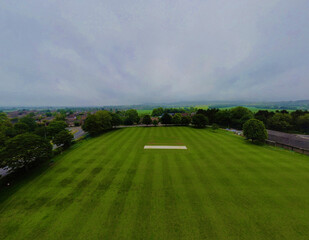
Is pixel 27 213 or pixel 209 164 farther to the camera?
pixel 209 164

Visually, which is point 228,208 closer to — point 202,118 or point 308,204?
point 308,204

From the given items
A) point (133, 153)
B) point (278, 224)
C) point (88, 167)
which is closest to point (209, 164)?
point (278, 224)

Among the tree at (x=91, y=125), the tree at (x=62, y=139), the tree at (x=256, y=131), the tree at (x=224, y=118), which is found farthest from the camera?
the tree at (x=224, y=118)

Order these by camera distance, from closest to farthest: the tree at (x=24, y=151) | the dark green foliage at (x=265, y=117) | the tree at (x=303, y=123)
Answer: the tree at (x=24, y=151)
the tree at (x=303, y=123)
the dark green foliage at (x=265, y=117)

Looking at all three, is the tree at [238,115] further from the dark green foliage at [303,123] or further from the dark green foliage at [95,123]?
the dark green foliage at [95,123]

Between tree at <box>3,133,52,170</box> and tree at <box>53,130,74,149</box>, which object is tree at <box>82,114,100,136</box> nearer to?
tree at <box>53,130,74,149</box>

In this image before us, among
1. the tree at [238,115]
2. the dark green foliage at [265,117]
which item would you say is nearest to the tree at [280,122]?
the dark green foliage at [265,117]

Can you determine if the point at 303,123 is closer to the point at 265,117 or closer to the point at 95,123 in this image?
the point at 265,117
